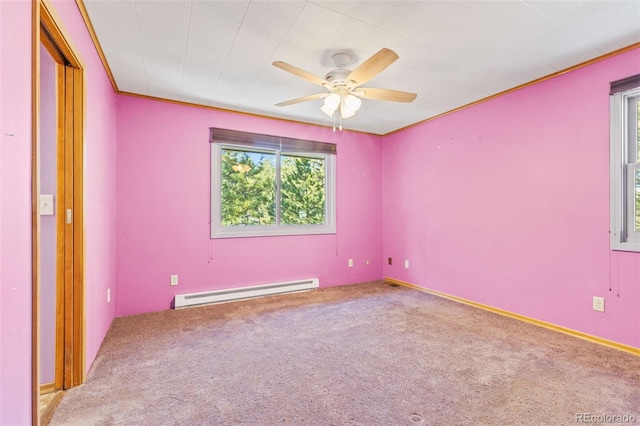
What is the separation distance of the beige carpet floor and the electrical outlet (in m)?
0.30

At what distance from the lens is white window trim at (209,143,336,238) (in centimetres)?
355

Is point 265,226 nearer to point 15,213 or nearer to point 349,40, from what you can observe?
point 349,40

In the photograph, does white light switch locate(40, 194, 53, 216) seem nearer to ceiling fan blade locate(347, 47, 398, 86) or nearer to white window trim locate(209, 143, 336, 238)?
white window trim locate(209, 143, 336, 238)

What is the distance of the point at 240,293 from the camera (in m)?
3.60

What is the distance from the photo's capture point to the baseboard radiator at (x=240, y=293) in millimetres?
3320

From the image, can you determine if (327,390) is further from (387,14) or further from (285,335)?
(387,14)

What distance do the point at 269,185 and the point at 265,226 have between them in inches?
21.7

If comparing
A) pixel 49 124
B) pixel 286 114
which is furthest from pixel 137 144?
pixel 286 114

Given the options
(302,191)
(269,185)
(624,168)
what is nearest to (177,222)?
(269,185)

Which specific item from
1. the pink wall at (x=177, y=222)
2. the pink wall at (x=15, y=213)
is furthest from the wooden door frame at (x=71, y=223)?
the pink wall at (x=177, y=222)

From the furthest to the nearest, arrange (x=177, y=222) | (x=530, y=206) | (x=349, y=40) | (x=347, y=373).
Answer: (x=177, y=222) → (x=530, y=206) → (x=349, y=40) → (x=347, y=373)

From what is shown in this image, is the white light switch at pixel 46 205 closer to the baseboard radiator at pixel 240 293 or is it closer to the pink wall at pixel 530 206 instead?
the baseboard radiator at pixel 240 293

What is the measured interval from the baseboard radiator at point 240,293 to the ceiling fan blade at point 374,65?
2672 millimetres

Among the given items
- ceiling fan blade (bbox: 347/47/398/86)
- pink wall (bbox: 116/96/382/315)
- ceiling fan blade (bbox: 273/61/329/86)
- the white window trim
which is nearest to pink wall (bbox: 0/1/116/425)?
ceiling fan blade (bbox: 273/61/329/86)
